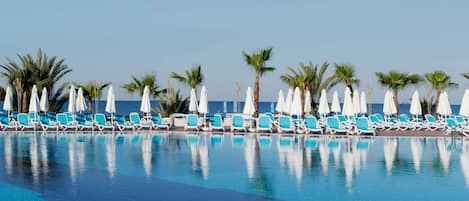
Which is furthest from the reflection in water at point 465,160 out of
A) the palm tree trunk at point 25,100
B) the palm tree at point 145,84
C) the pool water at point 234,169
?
the palm tree trunk at point 25,100

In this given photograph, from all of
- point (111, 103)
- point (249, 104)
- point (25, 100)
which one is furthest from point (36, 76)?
point (249, 104)

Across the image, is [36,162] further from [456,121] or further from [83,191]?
[456,121]

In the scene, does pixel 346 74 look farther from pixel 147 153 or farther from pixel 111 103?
pixel 147 153

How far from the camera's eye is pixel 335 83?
29.4 meters

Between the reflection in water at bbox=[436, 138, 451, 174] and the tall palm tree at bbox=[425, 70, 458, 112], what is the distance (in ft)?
39.3

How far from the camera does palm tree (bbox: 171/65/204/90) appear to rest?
28.4m

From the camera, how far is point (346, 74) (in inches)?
1128

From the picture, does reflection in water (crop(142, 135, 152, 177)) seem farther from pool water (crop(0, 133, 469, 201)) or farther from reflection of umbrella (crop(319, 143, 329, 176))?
reflection of umbrella (crop(319, 143, 329, 176))

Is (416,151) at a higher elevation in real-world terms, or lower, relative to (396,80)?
lower

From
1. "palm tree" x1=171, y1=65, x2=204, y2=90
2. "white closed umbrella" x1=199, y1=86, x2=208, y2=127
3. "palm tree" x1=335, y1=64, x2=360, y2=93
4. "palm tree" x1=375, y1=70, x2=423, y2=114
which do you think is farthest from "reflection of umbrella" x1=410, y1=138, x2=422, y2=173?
"palm tree" x1=171, y1=65, x2=204, y2=90

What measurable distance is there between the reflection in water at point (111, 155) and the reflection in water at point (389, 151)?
16.3 feet

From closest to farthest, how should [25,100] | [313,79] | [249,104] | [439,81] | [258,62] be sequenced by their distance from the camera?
[249,104]
[258,62]
[25,100]
[313,79]
[439,81]

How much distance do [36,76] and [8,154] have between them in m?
16.3

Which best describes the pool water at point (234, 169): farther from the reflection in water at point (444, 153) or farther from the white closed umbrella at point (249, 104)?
the white closed umbrella at point (249, 104)
